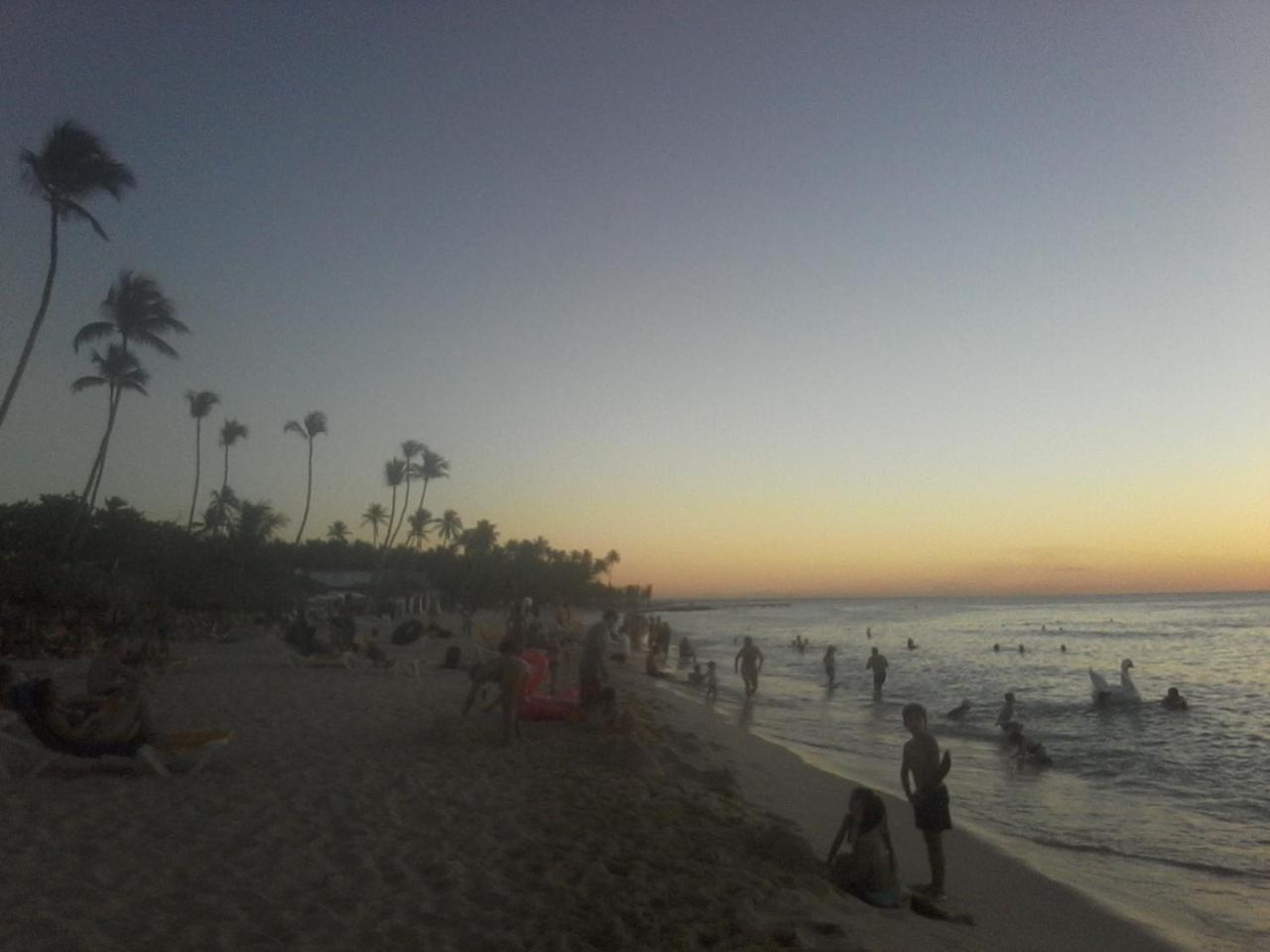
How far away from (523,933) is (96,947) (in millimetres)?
2062

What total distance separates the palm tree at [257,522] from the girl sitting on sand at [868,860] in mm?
32227

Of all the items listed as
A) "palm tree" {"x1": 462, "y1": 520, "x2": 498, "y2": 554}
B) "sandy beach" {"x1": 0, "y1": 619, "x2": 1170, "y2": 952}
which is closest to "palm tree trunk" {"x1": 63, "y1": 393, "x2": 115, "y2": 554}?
"sandy beach" {"x1": 0, "y1": 619, "x2": 1170, "y2": 952}

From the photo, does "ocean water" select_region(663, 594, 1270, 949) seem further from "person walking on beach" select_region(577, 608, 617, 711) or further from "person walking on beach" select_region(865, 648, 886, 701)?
"person walking on beach" select_region(577, 608, 617, 711)

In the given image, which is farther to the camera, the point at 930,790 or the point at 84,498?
the point at 84,498

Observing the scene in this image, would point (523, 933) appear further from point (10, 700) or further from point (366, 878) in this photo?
point (10, 700)

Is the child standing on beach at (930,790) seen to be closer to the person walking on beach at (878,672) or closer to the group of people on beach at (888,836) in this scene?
A: the group of people on beach at (888,836)

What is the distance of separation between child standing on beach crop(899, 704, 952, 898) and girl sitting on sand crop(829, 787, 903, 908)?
0.38m

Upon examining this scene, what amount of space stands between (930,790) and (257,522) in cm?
5286

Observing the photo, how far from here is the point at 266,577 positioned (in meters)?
33.2

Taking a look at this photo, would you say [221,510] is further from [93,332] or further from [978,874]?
[978,874]

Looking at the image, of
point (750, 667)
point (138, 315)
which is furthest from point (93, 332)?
point (750, 667)

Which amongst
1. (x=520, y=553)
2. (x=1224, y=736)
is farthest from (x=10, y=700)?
(x=520, y=553)

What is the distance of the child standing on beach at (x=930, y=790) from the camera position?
6219 millimetres

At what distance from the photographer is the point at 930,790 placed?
628 centimetres
